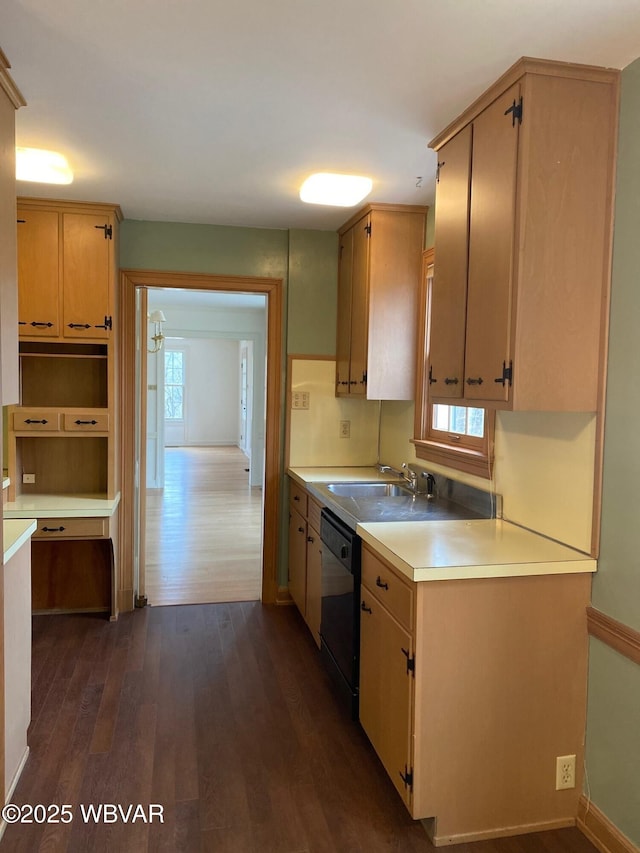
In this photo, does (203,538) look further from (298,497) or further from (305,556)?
(305,556)

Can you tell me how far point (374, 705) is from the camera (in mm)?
2373

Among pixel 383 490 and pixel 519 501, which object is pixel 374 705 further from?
pixel 383 490

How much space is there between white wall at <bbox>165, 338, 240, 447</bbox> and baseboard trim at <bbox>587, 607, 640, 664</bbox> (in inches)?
429

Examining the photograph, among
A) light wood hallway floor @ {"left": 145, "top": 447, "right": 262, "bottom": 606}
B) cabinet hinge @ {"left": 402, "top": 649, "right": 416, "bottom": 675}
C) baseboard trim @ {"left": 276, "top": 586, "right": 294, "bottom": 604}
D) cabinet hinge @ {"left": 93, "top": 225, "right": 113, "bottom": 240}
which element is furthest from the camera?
light wood hallway floor @ {"left": 145, "top": 447, "right": 262, "bottom": 606}

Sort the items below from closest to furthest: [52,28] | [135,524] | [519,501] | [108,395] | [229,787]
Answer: [52,28] → [229,787] → [519,501] → [108,395] → [135,524]

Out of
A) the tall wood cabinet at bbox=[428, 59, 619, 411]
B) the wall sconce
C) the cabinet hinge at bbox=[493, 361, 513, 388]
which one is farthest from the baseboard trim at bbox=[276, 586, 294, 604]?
the wall sconce

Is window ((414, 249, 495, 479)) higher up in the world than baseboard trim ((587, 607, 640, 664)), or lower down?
higher up

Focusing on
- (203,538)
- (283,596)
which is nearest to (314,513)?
(283,596)

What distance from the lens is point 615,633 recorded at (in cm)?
194

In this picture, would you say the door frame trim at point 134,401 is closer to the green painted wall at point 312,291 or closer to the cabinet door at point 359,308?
the green painted wall at point 312,291

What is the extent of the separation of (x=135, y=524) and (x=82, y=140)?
2.30 m

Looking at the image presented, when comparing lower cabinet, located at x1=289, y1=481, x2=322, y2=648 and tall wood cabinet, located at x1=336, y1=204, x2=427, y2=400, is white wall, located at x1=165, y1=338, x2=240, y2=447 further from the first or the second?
tall wood cabinet, located at x1=336, y1=204, x2=427, y2=400

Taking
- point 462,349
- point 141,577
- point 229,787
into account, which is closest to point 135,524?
point 141,577

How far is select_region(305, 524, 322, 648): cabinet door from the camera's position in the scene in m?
3.26
